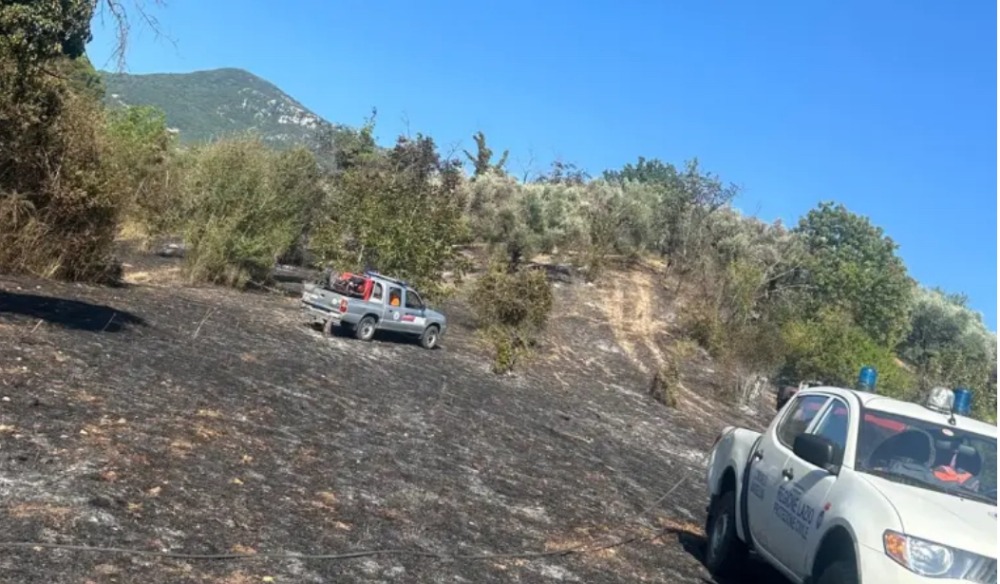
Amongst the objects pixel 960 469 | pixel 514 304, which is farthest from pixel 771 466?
pixel 514 304

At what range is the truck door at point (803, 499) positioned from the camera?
743cm

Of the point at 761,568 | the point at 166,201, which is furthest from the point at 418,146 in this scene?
the point at 761,568

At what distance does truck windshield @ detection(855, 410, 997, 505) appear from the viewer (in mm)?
7500

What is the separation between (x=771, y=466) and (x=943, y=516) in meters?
2.08

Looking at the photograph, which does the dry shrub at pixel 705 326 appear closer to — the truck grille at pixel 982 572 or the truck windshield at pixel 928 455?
the truck windshield at pixel 928 455

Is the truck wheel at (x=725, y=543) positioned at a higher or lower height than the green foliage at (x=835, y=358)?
lower

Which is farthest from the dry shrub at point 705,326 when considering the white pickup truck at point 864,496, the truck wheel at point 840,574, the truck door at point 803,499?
the truck wheel at point 840,574

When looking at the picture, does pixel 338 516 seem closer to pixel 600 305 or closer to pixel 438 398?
pixel 438 398

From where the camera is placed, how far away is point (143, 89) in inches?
4872

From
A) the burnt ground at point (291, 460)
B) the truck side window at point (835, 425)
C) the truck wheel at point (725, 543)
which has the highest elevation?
the truck side window at point (835, 425)

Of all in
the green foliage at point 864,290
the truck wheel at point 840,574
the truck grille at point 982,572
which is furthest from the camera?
the green foliage at point 864,290

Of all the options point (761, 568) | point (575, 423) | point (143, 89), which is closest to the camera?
point (761, 568)

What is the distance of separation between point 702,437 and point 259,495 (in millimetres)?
15827

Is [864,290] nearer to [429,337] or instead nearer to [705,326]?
[705,326]
